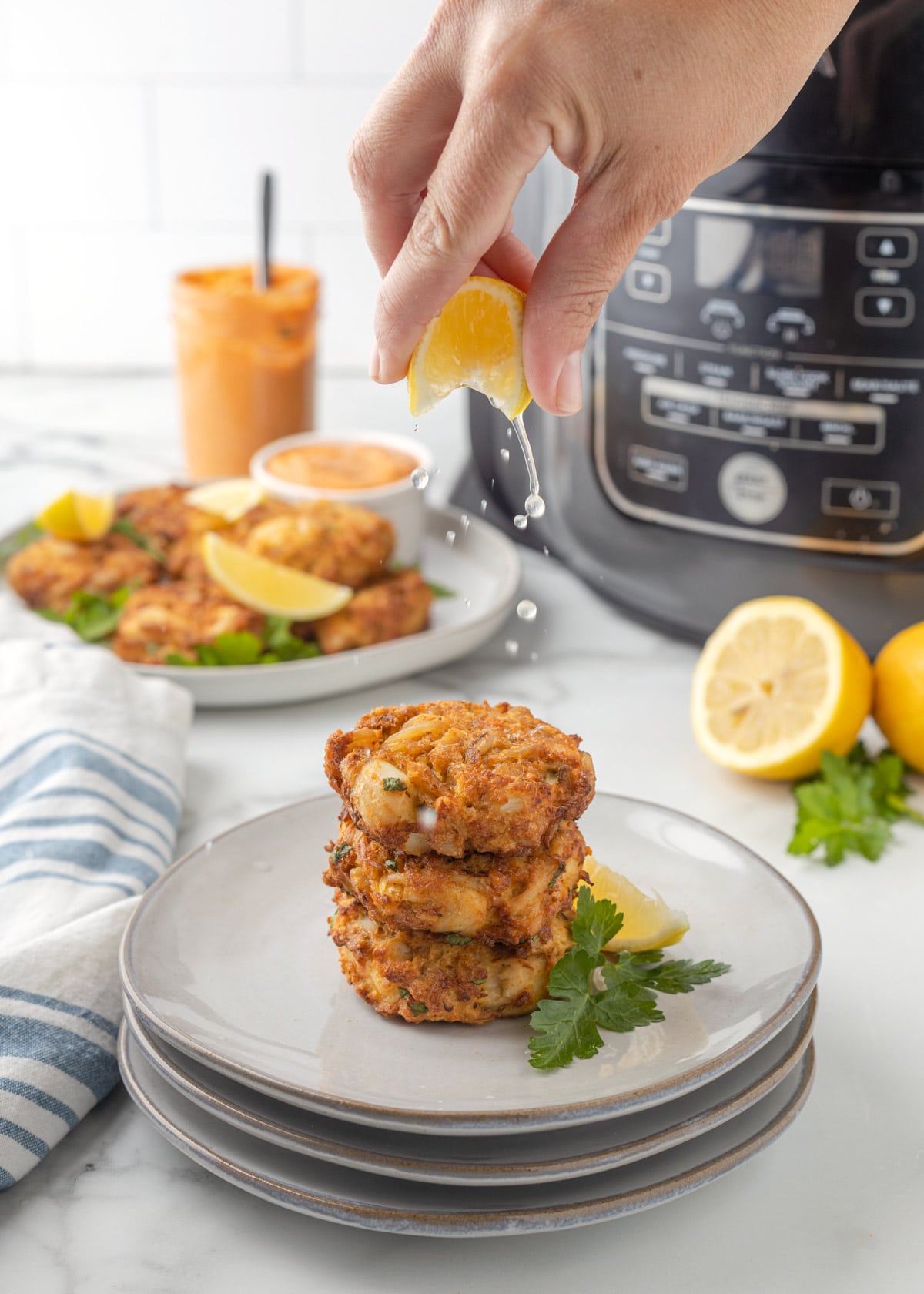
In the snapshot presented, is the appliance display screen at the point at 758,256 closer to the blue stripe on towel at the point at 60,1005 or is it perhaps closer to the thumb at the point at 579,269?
the thumb at the point at 579,269

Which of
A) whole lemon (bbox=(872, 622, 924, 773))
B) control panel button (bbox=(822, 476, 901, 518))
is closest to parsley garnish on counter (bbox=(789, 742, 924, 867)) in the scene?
whole lemon (bbox=(872, 622, 924, 773))

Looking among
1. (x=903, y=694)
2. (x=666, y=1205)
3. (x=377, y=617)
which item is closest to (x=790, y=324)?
(x=903, y=694)

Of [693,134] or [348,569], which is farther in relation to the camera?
[348,569]

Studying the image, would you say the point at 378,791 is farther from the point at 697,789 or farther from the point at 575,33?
the point at 697,789

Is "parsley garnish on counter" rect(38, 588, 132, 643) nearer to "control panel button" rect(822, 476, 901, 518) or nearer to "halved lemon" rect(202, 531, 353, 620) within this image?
"halved lemon" rect(202, 531, 353, 620)

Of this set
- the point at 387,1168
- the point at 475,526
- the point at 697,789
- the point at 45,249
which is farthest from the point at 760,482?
the point at 45,249
